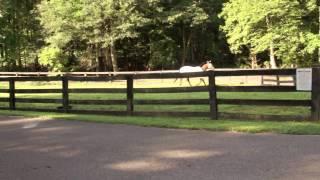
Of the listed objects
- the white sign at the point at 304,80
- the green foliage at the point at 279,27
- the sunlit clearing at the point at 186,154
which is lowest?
the sunlit clearing at the point at 186,154

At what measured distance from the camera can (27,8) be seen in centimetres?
6656

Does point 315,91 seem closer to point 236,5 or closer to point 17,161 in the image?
point 17,161

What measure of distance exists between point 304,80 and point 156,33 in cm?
5158

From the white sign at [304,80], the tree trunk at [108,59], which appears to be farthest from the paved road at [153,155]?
the tree trunk at [108,59]

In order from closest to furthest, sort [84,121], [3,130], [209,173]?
[209,173]
[3,130]
[84,121]

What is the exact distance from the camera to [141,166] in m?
8.85

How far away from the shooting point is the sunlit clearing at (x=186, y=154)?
9.49 metres

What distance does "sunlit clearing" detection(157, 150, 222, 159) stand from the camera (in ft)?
31.1

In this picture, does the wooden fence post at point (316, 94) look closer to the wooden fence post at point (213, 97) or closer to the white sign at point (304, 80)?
the white sign at point (304, 80)

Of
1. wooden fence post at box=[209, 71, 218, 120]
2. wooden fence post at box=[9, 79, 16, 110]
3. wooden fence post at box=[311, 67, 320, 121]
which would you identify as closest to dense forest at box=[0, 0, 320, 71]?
wooden fence post at box=[9, 79, 16, 110]

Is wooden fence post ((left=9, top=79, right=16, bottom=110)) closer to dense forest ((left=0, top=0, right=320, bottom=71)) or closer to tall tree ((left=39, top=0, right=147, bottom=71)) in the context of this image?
dense forest ((left=0, top=0, right=320, bottom=71))

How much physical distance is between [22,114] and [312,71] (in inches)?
342

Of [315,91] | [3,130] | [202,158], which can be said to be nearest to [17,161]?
[202,158]

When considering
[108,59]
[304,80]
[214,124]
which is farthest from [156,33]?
[304,80]
